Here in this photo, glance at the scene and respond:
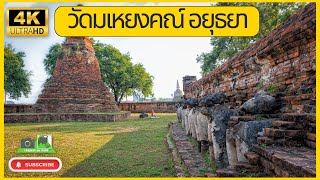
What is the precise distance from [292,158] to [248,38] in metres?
14.8

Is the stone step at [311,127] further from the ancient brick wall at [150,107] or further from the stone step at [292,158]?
the ancient brick wall at [150,107]

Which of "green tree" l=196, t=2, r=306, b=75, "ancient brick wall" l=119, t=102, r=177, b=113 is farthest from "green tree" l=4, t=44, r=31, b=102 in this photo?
"green tree" l=196, t=2, r=306, b=75

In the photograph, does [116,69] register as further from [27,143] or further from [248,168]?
[248,168]

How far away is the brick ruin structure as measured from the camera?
7.34ft

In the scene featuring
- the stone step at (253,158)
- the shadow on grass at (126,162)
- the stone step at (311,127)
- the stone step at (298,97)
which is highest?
the stone step at (298,97)

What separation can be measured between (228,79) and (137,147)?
262 centimetres

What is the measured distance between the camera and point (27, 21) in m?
3.54

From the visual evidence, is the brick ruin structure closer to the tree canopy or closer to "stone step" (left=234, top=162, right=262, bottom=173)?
"stone step" (left=234, top=162, right=262, bottom=173)

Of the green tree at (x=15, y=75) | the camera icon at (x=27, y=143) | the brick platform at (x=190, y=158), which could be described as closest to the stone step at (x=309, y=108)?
the brick platform at (x=190, y=158)

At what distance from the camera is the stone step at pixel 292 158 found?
1.73 meters

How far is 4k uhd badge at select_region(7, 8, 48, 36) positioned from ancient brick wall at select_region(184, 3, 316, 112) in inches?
115

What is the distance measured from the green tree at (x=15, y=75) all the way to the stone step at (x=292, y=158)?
72.4 ft

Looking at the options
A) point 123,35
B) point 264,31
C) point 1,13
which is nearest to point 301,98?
point 123,35

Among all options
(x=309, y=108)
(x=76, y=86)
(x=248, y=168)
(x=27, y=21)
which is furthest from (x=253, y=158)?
(x=76, y=86)
